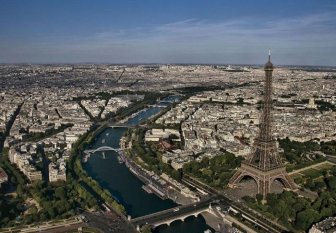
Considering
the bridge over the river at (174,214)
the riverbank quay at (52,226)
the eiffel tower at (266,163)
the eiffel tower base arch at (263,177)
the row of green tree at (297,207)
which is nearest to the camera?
the riverbank quay at (52,226)

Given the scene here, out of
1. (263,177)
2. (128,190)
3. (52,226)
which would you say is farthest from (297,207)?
(52,226)

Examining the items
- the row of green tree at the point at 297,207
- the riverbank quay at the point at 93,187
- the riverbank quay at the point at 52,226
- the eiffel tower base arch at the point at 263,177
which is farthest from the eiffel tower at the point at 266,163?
the riverbank quay at the point at 52,226

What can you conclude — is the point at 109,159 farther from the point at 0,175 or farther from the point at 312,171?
the point at 312,171

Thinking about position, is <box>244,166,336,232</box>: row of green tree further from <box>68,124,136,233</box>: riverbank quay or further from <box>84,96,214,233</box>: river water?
<box>68,124,136,233</box>: riverbank quay

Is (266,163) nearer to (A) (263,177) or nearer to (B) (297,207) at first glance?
(A) (263,177)

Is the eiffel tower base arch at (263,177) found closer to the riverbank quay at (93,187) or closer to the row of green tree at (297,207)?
the row of green tree at (297,207)

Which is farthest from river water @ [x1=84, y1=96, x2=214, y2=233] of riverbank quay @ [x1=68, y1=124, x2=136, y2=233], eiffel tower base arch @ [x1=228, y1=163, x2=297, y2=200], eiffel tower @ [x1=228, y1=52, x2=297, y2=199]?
eiffel tower @ [x1=228, y1=52, x2=297, y2=199]
